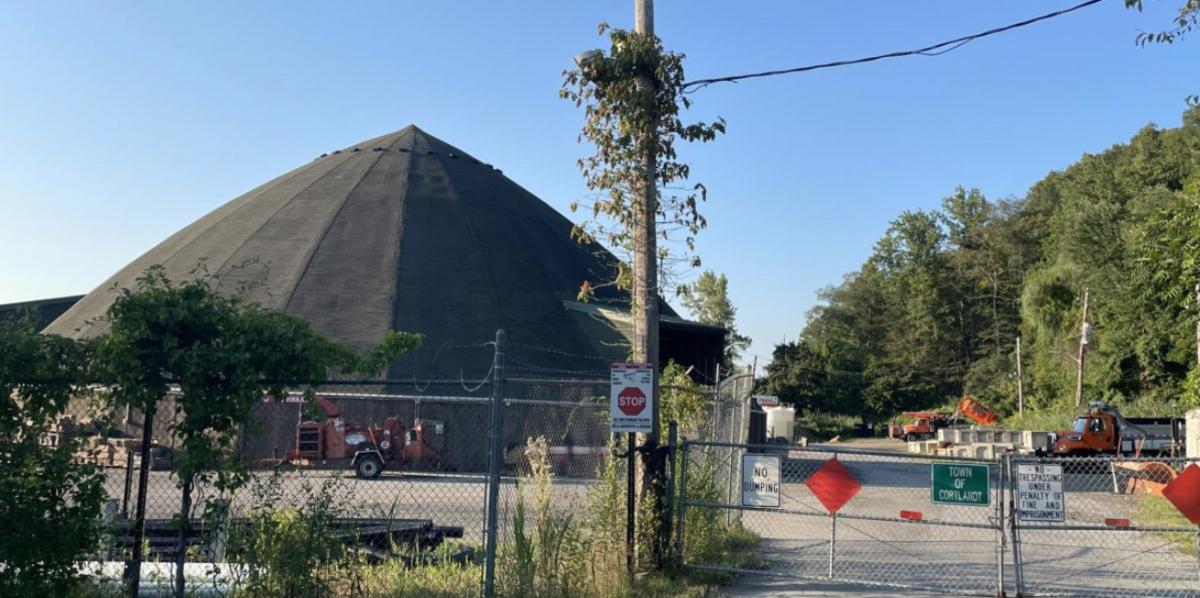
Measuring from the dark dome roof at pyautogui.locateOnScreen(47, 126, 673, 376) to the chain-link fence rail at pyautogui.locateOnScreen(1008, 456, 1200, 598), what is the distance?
17.1 m

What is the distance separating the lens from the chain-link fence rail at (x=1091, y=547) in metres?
9.60

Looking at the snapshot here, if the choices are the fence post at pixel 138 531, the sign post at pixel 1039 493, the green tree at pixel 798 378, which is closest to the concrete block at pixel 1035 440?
the sign post at pixel 1039 493

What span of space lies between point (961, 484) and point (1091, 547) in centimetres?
576

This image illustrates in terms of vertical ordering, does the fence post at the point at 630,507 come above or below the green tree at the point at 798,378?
below

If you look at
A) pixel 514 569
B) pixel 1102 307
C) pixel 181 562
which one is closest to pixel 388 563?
pixel 514 569

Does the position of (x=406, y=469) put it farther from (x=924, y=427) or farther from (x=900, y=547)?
(x=924, y=427)

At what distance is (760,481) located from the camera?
1006 cm

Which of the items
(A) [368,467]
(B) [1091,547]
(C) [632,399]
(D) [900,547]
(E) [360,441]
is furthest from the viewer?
(E) [360,441]

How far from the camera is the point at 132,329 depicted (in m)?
7.44

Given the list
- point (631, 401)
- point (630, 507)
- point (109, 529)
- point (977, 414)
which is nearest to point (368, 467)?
point (630, 507)

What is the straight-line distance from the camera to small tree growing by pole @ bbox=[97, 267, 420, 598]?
24.5 feet

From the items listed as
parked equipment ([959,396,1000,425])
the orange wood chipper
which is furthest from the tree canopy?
the orange wood chipper

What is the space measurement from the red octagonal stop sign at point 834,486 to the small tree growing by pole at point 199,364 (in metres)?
5.08

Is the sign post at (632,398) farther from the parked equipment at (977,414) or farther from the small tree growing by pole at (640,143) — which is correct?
the parked equipment at (977,414)
